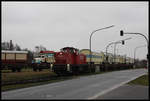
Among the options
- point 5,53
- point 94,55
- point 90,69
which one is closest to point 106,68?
point 94,55

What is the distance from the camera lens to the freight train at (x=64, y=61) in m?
33.2

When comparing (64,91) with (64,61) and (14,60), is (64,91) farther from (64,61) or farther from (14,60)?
(14,60)

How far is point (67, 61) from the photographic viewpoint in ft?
108

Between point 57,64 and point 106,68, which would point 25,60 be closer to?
point 57,64

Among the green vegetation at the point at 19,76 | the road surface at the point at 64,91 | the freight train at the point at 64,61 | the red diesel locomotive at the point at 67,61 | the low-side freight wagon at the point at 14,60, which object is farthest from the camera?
the low-side freight wagon at the point at 14,60

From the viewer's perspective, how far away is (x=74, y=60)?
114 feet

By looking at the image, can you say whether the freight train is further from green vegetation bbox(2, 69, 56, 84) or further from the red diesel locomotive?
green vegetation bbox(2, 69, 56, 84)

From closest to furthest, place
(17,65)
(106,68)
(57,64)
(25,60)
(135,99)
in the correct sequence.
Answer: (135,99), (57,64), (17,65), (25,60), (106,68)

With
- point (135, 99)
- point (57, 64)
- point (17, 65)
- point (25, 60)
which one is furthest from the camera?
point (25, 60)

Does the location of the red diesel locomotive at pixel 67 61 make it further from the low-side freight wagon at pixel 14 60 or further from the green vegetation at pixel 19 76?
the low-side freight wagon at pixel 14 60

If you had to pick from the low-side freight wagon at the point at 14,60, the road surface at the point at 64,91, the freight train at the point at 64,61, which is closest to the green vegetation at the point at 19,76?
the freight train at the point at 64,61

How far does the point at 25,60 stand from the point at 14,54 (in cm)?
235

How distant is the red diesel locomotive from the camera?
107ft

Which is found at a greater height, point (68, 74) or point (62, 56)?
point (62, 56)
